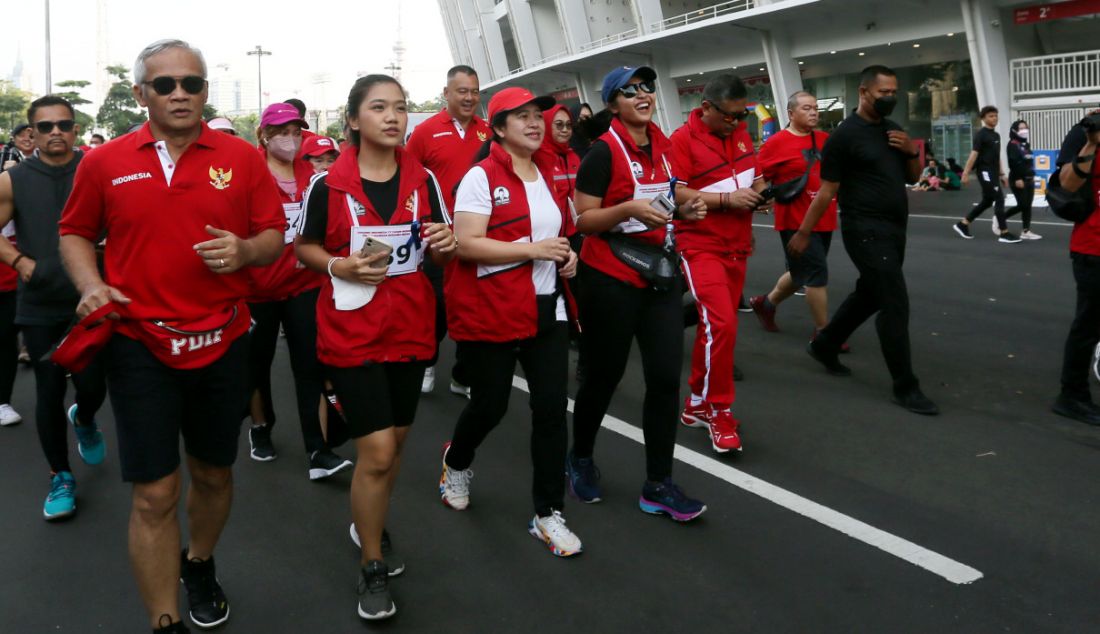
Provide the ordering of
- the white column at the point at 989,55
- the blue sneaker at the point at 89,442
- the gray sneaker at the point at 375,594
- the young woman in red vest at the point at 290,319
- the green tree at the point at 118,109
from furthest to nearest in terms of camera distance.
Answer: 1. the green tree at the point at 118,109
2. the white column at the point at 989,55
3. the blue sneaker at the point at 89,442
4. the young woman in red vest at the point at 290,319
5. the gray sneaker at the point at 375,594

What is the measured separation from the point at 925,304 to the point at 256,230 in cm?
778

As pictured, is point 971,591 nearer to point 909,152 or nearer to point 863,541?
point 863,541

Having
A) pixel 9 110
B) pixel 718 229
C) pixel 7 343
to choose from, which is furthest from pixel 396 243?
pixel 9 110

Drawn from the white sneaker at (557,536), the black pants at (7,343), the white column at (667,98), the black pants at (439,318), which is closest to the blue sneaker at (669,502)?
the white sneaker at (557,536)

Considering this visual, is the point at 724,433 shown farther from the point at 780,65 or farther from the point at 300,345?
the point at 780,65

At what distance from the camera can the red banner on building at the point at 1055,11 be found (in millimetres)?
23781

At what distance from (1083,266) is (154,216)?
5.15 meters

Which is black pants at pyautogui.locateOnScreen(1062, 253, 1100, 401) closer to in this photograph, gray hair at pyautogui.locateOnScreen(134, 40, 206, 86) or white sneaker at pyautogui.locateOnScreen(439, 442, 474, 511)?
white sneaker at pyautogui.locateOnScreen(439, 442, 474, 511)

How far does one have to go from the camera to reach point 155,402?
3.29m

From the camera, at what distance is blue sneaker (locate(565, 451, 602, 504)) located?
4797mm

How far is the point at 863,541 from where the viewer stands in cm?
422

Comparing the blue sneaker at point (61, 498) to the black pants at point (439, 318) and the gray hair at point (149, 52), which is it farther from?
the gray hair at point (149, 52)

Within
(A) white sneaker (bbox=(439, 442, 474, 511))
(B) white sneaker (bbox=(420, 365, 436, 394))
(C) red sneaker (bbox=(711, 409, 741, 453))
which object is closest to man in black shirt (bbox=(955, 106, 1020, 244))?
(B) white sneaker (bbox=(420, 365, 436, 394))

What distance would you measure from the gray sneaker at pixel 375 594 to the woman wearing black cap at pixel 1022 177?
1263 centimetres
